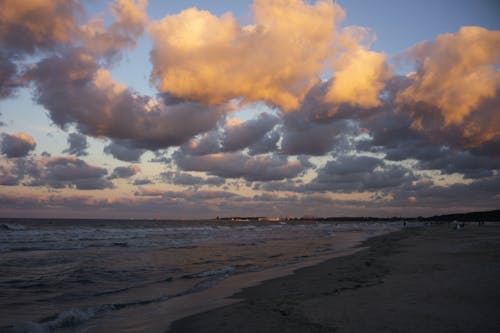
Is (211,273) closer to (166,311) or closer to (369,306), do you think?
(166,311)

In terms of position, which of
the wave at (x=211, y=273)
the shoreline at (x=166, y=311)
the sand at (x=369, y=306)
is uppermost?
the sand at (x=369, y=306)

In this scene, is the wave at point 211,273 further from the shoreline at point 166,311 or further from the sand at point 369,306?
the sand at point 369,306

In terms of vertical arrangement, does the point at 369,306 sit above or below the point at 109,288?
above

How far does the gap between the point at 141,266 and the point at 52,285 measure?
17.3 ft

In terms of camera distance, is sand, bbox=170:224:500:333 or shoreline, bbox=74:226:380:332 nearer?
sand, bbox=170:224:500:333

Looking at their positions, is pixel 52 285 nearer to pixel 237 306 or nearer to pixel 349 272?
pixel 237 306

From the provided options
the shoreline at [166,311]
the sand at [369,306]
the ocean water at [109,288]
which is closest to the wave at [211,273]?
the ocean water at [109,288]

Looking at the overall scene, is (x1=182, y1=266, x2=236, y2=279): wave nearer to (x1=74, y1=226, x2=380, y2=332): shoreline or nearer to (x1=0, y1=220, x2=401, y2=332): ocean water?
(x1=0, y1=220, x2=401, y2=332): ocean water

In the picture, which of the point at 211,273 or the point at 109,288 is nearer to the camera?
the point at 109,288

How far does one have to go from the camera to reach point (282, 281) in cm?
1283

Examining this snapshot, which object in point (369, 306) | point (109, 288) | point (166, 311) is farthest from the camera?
point (109, 288)

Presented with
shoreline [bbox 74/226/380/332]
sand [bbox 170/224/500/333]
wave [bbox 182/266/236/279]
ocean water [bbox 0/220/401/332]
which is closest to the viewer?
sand [bbox 170/224/500/333]

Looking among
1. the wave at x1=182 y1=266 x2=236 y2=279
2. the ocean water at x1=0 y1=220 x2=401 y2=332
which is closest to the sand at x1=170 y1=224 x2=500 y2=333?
the ocean water at x1=0 y1=220 x2=401 y2=332

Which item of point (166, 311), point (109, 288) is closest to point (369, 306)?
point (166, 311)
